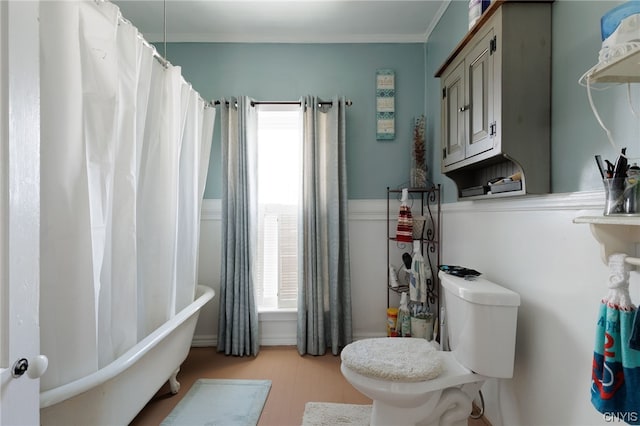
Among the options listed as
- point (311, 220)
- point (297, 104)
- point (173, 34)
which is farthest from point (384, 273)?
point (173, 34)

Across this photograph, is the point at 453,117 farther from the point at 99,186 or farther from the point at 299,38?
the point at 99,186

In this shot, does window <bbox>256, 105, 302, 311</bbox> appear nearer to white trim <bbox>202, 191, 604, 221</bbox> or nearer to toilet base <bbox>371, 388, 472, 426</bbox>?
white trim <bbox>202, 191, 604, 221</bbox>

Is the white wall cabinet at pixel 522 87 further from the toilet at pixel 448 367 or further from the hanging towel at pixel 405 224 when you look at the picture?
the hanging towel at pixel 405 224

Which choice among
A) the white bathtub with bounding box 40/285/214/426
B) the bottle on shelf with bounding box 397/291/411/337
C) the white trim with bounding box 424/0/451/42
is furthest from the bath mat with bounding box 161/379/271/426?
the white trim with bounding box 424/0/451/42

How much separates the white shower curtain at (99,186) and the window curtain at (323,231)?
975mm

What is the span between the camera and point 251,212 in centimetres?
243

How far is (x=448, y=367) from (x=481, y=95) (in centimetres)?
120

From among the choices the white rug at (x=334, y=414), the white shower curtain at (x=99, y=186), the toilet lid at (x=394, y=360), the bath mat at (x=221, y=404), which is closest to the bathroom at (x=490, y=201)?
the toilet lid at (x=394, y=360)

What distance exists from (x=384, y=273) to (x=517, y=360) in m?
1.23

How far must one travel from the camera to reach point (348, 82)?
2.60 meters

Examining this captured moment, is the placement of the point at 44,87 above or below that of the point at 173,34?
below

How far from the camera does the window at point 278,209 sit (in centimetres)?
261

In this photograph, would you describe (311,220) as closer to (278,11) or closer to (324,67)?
(324,67)

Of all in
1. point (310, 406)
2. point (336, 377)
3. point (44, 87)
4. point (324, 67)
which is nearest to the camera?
point (44, 87)
